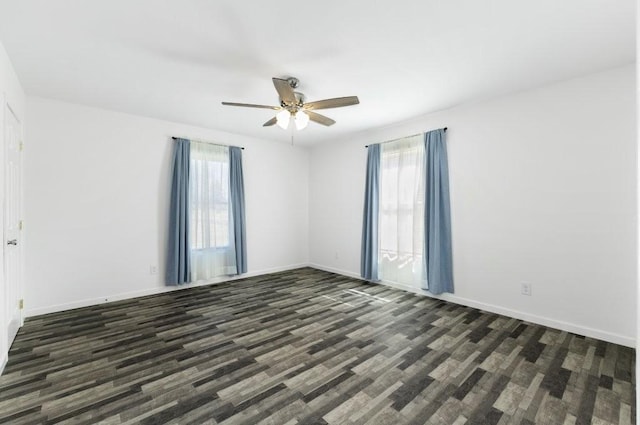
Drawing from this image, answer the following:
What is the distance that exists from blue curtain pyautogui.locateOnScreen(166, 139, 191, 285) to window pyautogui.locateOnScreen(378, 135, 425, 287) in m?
3.08

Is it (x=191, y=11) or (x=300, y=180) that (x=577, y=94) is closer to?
(x=191, y=11)

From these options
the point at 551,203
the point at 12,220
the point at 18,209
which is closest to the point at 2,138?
the point at 12,220

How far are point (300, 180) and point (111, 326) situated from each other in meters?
4.02

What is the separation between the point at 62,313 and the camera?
349 cm

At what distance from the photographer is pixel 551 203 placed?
10.1 ft

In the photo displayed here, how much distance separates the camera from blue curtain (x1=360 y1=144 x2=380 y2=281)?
4801mm

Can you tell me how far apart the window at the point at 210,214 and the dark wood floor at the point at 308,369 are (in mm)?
1208

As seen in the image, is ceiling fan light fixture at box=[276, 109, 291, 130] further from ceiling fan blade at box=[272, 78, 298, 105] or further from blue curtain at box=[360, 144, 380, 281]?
blue curtain at box=[360, 144, 380, 281]

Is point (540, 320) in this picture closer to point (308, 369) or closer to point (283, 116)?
point (308, 369)

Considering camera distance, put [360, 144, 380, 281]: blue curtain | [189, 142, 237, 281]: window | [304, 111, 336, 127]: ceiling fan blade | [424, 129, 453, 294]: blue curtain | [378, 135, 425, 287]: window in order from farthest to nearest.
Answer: [360, 144, 380, 281]: blue curtain < [189, 142, 237, 281]: window < [378, 135, 425, 287]: window < [424, 129, 453, 294]: blue curtain < [304, 111, 336, 127]: ceiling fan blade

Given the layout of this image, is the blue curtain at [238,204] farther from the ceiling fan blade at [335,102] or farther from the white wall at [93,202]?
the ceiling fan blade at [335,102]

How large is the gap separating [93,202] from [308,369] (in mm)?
3565

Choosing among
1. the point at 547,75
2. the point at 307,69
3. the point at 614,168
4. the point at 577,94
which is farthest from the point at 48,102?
the point at 614,168

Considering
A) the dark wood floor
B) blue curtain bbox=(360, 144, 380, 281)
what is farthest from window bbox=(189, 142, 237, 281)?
blue curtain bbox=(360, 144, 380, 281)
